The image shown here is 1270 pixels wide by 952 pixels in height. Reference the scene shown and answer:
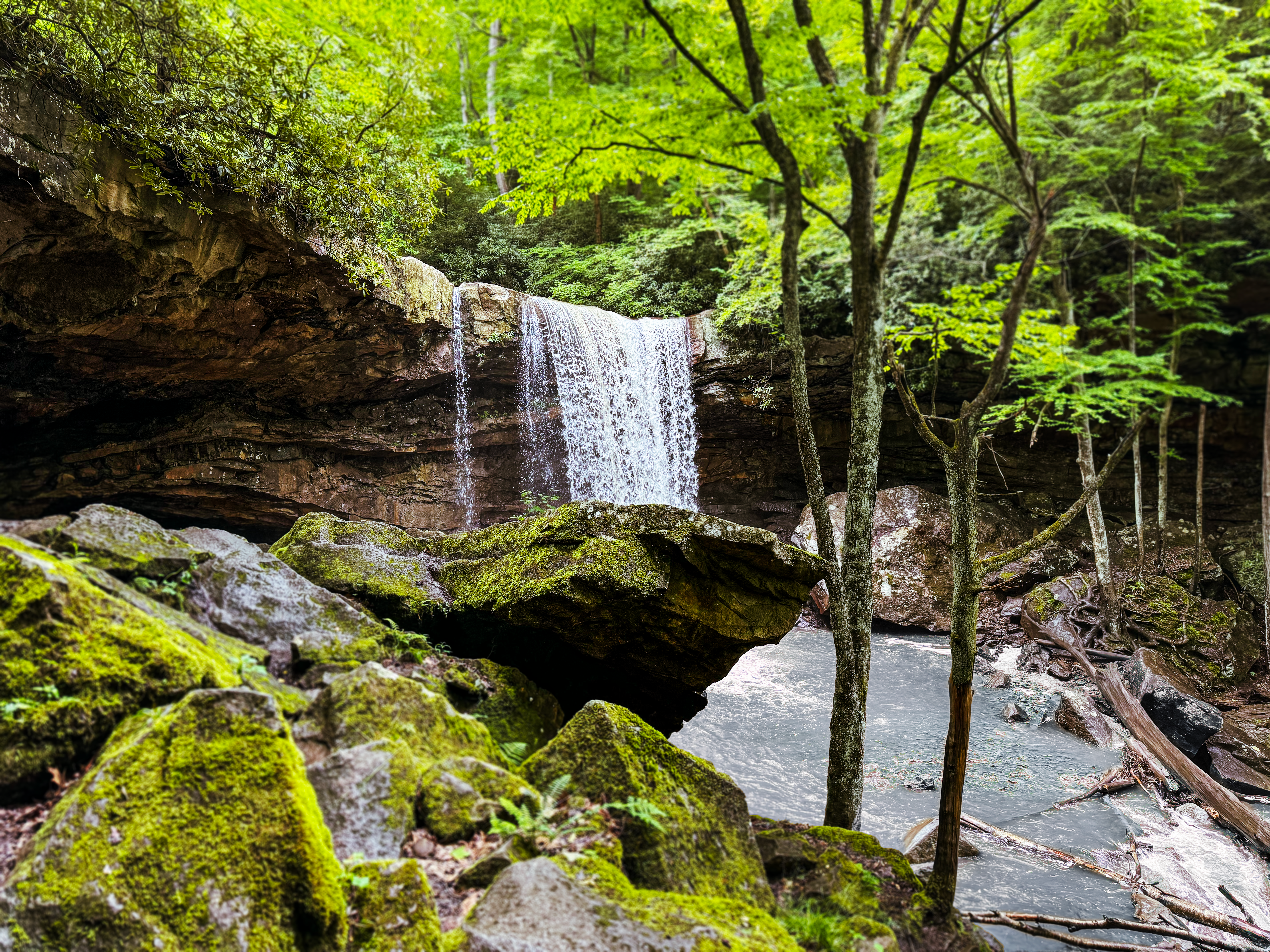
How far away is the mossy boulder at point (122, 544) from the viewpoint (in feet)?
10.3

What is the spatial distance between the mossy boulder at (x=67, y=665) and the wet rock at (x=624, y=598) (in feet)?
7.14


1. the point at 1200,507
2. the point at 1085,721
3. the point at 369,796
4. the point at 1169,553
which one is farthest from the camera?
the point at 1169,553

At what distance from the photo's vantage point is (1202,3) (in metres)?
6.73

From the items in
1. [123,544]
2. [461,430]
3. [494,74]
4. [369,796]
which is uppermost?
[494,74]

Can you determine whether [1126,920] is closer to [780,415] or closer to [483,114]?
[780,415]

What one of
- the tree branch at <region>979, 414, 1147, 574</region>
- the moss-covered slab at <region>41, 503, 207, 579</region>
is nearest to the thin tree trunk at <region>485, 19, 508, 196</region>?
the moss-covered slab at <region>41, 503, 207, 579</region>

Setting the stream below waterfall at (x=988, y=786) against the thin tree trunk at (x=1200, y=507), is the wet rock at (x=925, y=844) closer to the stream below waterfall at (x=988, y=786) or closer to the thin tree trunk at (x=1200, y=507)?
the stream below waterfall at (x=988, y=786)

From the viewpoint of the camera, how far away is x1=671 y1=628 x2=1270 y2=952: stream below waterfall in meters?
5.01

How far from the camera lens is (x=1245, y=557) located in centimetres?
1154

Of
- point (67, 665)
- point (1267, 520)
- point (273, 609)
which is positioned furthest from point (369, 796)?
point (1267, 520)

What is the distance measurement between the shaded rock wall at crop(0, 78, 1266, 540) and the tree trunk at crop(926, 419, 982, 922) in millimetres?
7584

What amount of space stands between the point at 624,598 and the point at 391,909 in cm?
258

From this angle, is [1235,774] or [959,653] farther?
[1235,774]

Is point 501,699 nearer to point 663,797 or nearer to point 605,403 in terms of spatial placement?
point 663,797
